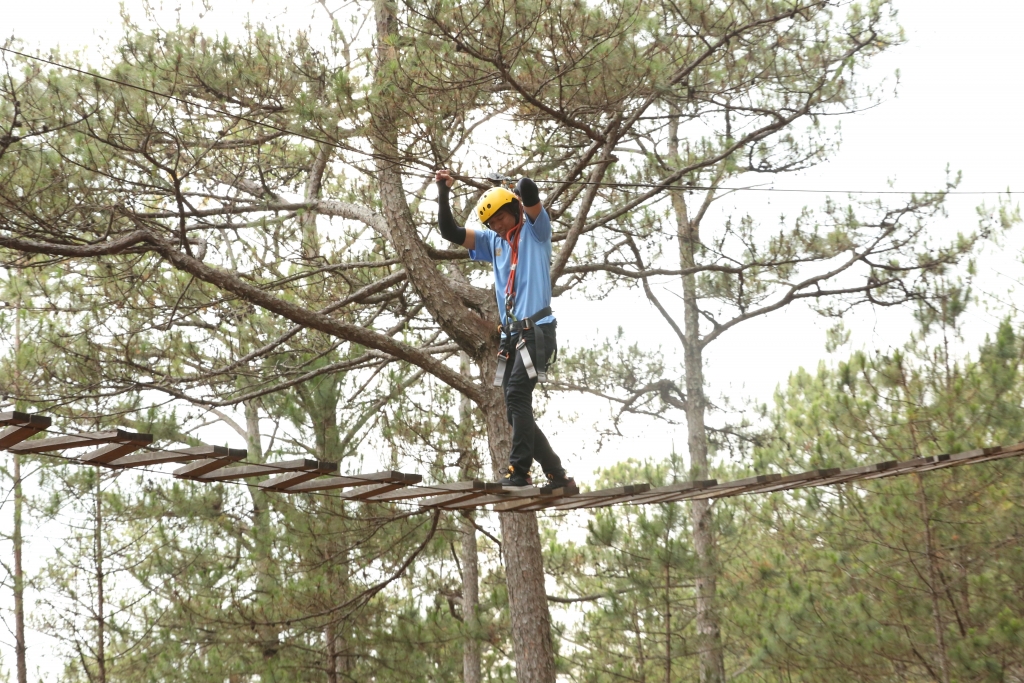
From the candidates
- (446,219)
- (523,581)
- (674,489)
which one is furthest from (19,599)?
(674,489)

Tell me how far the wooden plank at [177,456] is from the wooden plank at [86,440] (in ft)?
0.40

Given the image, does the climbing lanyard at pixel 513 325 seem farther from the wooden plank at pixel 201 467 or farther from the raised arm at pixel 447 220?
the wooden plank at pixel 201 467

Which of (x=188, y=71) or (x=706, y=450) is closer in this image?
(x=188, y=71)

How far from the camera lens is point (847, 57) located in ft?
21.0

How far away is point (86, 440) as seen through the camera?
2.68 meters

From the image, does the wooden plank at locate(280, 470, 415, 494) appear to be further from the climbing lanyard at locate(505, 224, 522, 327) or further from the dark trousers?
the climbing lanyard at locate(505, 224, 522, 327)

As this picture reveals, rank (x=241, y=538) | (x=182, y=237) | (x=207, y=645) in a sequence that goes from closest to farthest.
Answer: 1. (x=182, y=237)
2. (x=207, y=645)
3. (x=241, y=538)

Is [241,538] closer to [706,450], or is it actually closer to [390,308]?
[390,308]

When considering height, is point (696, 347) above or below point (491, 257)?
above

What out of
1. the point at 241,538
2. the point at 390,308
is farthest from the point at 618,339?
the point at 241,538

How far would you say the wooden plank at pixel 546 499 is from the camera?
339 cm

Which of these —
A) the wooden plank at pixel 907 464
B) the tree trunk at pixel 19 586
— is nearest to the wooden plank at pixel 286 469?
the wooden plank at pixel 907 464

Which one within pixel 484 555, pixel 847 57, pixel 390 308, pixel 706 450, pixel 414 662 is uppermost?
pixel 847 57

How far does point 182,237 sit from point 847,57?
4508 millimetres
